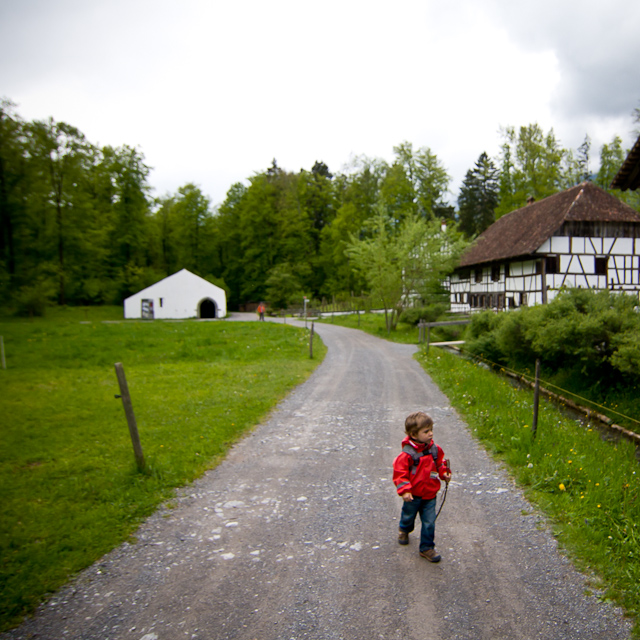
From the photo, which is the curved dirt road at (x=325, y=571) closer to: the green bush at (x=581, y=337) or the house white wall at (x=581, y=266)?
the green bush at (x=581, y=337)

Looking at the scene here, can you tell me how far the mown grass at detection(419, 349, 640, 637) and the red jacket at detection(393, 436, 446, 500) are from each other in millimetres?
1461

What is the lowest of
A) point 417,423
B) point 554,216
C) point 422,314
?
point 417,423

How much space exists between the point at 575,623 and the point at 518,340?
1111 cm

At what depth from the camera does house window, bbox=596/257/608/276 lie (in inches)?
1037

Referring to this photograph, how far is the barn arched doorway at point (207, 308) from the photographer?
4528 centimetres

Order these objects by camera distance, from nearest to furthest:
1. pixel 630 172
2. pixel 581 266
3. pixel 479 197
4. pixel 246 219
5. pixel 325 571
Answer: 1. pixel 325 571
2. pixel 630 172
3. pixel 581 266
4. pixel 246 219
5. pixel 479 197

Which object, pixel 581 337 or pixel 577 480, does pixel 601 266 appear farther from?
pixel 577 480

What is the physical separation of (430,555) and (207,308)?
4383 cm

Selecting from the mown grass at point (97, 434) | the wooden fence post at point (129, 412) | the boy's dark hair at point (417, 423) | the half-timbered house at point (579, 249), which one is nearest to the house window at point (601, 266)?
the half-timbered house at point (579, 249)

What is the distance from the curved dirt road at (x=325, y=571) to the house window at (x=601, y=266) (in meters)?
24.4

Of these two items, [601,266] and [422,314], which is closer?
[601,266]

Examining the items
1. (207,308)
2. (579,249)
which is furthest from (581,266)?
(207,308)

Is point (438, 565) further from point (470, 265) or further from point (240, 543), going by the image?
point (470, 265)

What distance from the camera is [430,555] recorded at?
163 inches
